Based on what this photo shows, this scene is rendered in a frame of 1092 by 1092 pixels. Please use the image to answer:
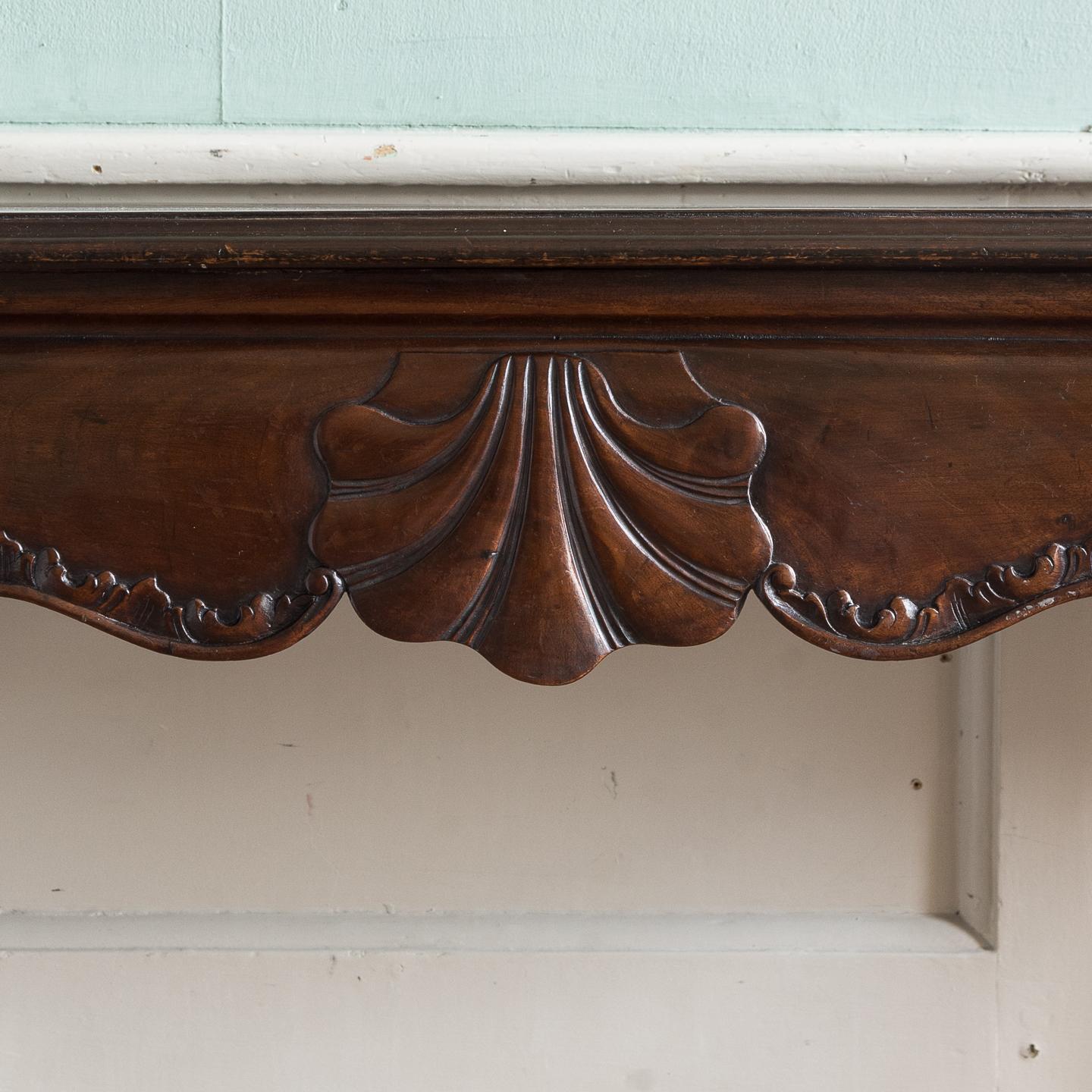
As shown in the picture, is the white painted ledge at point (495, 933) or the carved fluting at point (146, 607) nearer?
the carved fluting at point (146, 607)

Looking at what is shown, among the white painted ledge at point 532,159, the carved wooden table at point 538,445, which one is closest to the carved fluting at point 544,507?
the carved wooden table at point 538,445

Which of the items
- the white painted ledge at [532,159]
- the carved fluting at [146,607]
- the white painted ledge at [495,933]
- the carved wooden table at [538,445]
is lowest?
the white painted ledge at [495,933]

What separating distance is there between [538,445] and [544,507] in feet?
0.06

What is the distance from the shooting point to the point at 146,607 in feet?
0.94

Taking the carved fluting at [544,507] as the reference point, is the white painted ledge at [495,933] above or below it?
below

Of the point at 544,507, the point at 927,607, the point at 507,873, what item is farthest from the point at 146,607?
the point at 507,873

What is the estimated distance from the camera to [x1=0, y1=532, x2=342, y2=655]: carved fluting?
284 mm

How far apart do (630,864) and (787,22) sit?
448 mm

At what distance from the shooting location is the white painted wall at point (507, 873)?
0.56 metres

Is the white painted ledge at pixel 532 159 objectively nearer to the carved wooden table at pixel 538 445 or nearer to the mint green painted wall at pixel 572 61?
the mint green painted wall at pixel 572 61

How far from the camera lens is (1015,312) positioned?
0.89ft

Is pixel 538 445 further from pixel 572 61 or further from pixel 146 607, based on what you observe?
pixel 572 61

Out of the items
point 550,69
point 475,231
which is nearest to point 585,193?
point 550,69

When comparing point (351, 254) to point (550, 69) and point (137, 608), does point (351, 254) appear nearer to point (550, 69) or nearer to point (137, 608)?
point (137, 608)
